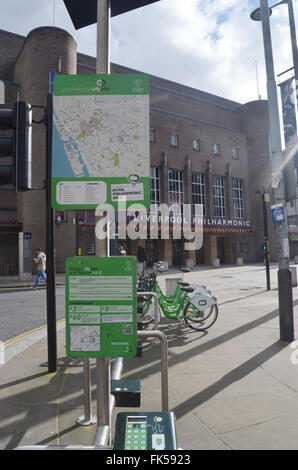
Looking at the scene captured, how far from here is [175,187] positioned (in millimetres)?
36750

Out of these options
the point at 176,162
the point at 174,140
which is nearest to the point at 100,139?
the point at 176,162

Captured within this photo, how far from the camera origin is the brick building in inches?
979

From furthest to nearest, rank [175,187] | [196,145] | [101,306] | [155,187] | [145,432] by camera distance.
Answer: [196,145] < [175,187] < [155,187] < [101,306] < [145,432]

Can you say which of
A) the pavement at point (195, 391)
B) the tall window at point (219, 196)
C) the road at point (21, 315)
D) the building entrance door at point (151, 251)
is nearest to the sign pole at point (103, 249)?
the pavement at point (195, 391)

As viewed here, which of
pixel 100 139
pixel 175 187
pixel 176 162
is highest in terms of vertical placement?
pixel 176 162

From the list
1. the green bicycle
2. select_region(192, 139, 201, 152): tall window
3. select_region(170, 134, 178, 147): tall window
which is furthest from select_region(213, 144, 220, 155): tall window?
the green bicycle

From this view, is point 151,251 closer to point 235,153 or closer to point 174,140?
point 174,140

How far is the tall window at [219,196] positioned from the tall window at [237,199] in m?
2.01

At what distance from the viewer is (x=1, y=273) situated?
26250mm

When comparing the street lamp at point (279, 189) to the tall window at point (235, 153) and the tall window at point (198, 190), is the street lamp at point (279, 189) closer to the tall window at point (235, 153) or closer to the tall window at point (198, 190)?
the tall window at point (198, 190)

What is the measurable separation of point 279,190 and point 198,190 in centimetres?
3305

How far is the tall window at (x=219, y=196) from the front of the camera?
40031mm
